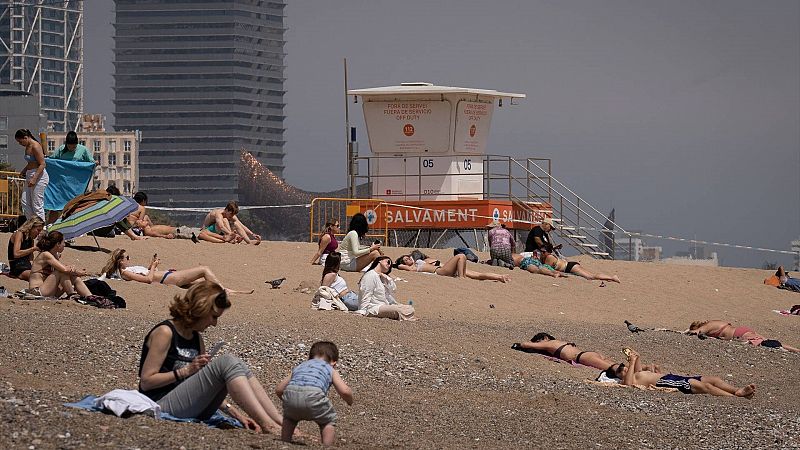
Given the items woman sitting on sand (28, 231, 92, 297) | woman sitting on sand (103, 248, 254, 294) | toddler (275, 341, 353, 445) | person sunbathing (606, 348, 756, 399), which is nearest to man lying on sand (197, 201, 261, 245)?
woman sitting on sand (103, 248, 254, 294)

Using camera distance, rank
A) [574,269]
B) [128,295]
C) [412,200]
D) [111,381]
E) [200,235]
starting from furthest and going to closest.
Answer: [412,200]
[574,269]
[200,235]
[128,295]
[111,381]

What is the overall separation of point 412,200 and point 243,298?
1405 cm

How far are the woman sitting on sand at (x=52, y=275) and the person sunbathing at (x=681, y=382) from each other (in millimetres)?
5694

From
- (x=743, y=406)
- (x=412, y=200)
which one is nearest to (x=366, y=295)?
(x=743, y=406)

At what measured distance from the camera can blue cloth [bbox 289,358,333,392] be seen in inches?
366

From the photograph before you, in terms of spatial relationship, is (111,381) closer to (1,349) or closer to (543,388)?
(1,349)

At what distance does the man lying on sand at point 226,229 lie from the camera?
76.7 feet

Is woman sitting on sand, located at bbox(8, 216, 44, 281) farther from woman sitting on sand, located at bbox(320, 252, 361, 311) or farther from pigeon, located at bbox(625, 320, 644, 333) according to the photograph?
pigeon, located at bbox(625, 320, 644, 333)

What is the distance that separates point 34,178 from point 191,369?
417 inches

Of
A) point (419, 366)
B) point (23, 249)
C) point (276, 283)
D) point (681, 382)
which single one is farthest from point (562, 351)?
point (23, 249)

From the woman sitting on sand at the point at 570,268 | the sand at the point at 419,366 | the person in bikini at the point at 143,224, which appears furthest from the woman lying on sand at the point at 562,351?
the woman sitting on sand at the point at 570,268

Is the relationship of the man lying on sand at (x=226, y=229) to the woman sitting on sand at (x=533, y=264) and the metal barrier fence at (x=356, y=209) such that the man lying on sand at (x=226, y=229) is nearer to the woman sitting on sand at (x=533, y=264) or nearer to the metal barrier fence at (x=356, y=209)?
the woman sitting on sand at (x=533, y=264)

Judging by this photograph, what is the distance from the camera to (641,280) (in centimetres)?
2645

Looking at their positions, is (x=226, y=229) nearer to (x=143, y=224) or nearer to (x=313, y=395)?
(x=143, y=224)
